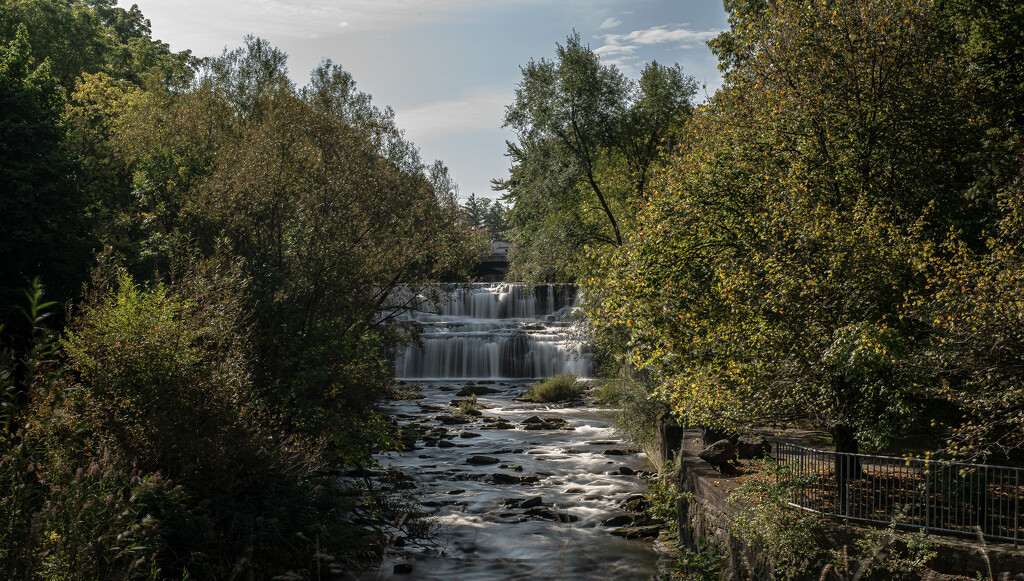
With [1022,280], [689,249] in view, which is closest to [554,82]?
[689,249]

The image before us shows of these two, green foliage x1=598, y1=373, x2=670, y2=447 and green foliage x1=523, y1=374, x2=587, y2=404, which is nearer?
green foliage x1=598, y1=373, x2=670, y2=447

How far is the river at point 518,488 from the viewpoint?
12.2 metres

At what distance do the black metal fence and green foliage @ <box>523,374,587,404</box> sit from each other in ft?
76.7

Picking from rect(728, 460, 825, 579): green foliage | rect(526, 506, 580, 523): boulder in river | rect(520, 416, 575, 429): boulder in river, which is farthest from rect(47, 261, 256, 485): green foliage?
rect(520, 416, 575, 429): boulder in river

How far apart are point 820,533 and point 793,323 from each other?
2675mm

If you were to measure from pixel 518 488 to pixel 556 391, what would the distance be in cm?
1601

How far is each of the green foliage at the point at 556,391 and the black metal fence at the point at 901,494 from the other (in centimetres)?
2338

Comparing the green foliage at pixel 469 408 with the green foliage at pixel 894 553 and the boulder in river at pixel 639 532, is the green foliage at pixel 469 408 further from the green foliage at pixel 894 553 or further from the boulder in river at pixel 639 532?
the green foliage at pixel 894 553

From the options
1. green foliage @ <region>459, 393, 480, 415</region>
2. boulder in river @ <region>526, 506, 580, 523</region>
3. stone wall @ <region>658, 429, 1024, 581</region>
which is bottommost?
boulder in river @ <region>526, 506, 580, 523</region>

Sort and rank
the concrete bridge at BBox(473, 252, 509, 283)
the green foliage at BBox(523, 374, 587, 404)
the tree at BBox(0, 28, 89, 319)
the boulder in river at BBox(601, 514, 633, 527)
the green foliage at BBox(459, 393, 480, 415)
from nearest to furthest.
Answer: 1. the boulder in river at BBox(601, 514, 633, 527)
2. the tree at BBox(0, 28, 89, 319)
3. the green foliage at BBox(459, 393, 480, 415)
4. the green foliage at BBox(523, 374, 587, 404)
5. the concrete bridge at BBox(473, 252, 509, 283)

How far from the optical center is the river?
39.9 feet

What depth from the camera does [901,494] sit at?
8.77 m

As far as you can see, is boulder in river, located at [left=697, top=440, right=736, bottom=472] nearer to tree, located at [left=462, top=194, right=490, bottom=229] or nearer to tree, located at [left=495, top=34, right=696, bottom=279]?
tree, located at [left=495, top=34, right=696, bottom=279]

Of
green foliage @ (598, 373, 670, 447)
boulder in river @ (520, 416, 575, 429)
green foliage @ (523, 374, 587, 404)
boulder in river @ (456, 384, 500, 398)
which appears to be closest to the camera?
green foliage @ (598, 373, 670, 447)
